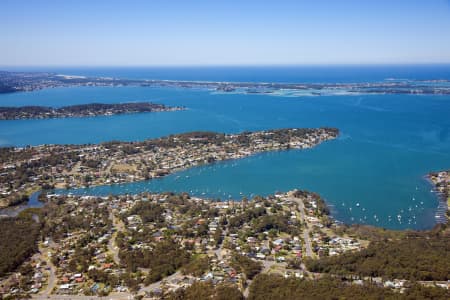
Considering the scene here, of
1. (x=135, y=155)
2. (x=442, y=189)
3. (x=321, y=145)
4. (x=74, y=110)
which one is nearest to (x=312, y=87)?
(x=74, y=110)

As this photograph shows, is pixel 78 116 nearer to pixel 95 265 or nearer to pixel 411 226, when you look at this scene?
pixel 95 265

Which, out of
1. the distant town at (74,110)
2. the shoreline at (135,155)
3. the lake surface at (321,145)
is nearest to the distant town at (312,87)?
the lake surface at (321,145)

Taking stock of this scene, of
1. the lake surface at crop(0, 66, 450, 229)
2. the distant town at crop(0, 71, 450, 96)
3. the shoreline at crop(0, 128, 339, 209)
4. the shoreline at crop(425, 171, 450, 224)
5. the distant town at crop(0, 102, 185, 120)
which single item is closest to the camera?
the shoreline at crop(425, 171, 450, 224)

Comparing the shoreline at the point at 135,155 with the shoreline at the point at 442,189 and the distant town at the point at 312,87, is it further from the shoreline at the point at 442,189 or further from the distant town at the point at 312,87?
the distant town at the point at 312,87

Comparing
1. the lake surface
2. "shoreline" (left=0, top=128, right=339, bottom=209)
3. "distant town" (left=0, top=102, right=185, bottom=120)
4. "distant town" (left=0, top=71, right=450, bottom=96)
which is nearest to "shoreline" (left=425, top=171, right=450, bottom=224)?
the lake surface

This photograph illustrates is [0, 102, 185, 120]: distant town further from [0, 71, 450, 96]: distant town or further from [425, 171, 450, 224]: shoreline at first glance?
[425, 171, 450, 224]: shoreline

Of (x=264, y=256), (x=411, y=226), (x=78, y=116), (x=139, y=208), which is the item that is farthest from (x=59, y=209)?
(x=78, y=116)

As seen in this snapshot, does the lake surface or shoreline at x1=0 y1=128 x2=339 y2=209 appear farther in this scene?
shoreline at x1=0 y1=128 x2=339 y2=209
